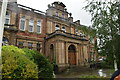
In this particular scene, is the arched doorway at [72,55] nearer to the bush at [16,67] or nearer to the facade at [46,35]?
the facade at [46,35]

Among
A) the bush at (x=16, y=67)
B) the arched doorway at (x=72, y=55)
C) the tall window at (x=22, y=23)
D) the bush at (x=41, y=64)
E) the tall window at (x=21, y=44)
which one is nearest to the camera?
the bush at (x=16, y=67)

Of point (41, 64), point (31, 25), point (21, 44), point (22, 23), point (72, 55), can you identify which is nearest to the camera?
point (41, 64)

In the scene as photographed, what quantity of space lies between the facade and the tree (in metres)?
9.09

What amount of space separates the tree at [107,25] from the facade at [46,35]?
29.8ft

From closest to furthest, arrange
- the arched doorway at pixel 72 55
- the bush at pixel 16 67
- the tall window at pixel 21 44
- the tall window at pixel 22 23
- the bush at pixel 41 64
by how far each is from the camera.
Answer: the bush at pixel 16 67
the bush at pixel 41 64
the tall window at pixel 21 44
the tall window at pixel 22 23
the arched doorway at pixel 72 55

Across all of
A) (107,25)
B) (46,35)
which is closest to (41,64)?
(107,25)

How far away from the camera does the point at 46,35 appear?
19.4 m

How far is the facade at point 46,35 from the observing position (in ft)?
53.5

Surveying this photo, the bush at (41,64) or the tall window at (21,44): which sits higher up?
the tall window at (21,44)

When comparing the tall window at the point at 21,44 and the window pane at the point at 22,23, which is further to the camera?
the window pane at the point at 22,23

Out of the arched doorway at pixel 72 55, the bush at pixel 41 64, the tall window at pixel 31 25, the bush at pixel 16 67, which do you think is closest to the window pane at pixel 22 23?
the tall window at pixel 31 25

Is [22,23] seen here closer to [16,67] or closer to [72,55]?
[72,55]

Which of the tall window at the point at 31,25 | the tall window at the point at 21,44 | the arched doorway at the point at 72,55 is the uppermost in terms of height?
the tall window at the point at 31,25

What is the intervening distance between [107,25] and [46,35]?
45.3 feet
